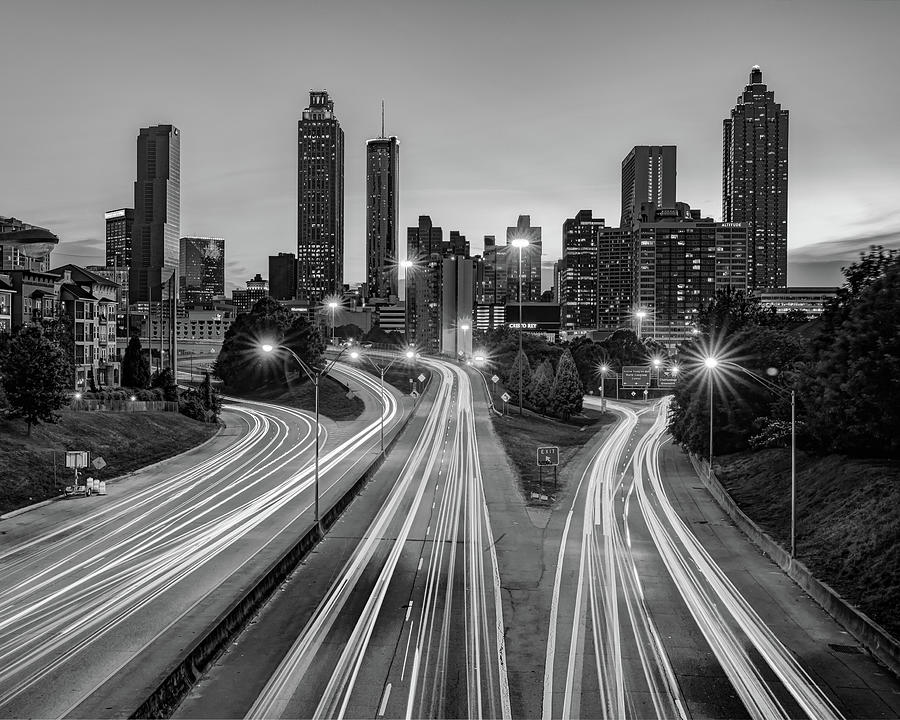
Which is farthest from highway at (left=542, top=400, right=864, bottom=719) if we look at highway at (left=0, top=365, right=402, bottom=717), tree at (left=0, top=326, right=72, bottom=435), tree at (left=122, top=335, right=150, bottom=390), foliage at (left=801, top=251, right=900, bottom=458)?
tree at (left=122, top=335, right=150, bottom=390)

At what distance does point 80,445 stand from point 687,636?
128ft

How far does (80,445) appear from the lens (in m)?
43.7

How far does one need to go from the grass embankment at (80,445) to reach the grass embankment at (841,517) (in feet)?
117

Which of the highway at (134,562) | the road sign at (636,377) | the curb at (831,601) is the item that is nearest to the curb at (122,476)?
the highway at (134,562)

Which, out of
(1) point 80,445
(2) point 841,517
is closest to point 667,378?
(2) point 841,517

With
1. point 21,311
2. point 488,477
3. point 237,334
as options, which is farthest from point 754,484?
point 237,334

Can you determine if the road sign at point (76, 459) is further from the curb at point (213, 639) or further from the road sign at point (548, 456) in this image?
the road sign at point (548, 456)

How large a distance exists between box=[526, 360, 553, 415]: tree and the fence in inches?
1562

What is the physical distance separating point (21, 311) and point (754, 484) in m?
69.0

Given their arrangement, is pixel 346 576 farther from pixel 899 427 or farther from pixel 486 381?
pixel 486 381

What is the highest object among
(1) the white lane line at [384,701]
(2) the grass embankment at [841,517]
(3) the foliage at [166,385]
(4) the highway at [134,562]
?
(3) the foliage at [166,385]

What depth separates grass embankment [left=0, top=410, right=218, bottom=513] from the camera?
3581cm

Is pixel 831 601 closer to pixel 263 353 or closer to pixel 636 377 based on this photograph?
pixel 263 353

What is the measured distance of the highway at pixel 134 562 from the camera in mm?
16766
